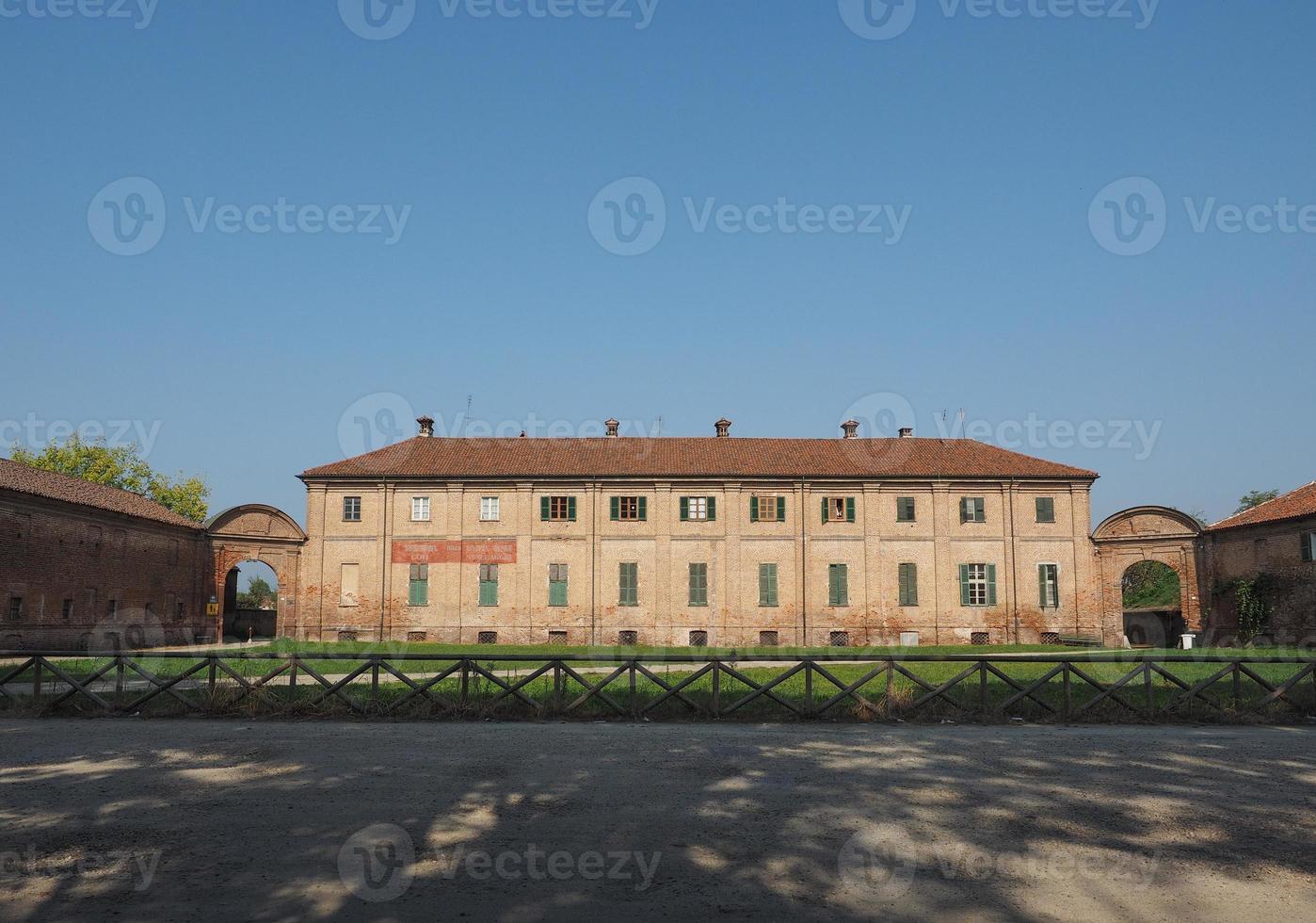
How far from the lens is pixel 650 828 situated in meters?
6.84

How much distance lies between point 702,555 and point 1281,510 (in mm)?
20594

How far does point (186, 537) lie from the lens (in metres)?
36.5

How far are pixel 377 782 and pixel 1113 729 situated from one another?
31.1ft

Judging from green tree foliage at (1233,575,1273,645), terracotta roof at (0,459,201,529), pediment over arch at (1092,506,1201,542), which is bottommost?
green tree foliage at (1233,575,1273,645)

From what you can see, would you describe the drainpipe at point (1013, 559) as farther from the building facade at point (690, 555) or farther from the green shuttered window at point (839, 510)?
the green shuttered window at point (839, 510)

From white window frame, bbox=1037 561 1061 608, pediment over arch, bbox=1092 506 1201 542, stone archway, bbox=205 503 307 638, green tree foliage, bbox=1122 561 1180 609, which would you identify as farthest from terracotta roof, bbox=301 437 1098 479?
green tree foliage, bbox=1122 561 1180 609

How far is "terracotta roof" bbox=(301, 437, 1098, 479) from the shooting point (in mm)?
36469

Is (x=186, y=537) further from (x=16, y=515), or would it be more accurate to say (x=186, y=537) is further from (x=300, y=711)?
(x=300, y=711)

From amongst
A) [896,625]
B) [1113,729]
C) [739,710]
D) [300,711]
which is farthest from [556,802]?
[896,625]

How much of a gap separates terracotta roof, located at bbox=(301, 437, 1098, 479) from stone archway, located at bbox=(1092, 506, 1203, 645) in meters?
2.35

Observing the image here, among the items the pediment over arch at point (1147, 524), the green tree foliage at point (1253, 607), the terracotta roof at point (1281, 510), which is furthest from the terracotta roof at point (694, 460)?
the green tree foliage at point (1253, 607)

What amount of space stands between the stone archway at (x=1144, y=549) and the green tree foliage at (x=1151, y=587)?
2.13 m

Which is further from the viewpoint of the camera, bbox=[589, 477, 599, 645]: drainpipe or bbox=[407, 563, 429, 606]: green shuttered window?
bbox=[407, 563, 429, 606]: green shuttered window

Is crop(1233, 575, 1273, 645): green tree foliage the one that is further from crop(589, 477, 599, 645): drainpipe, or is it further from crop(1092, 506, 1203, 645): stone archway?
crop(589, 477, 599, 645): drainpipe
